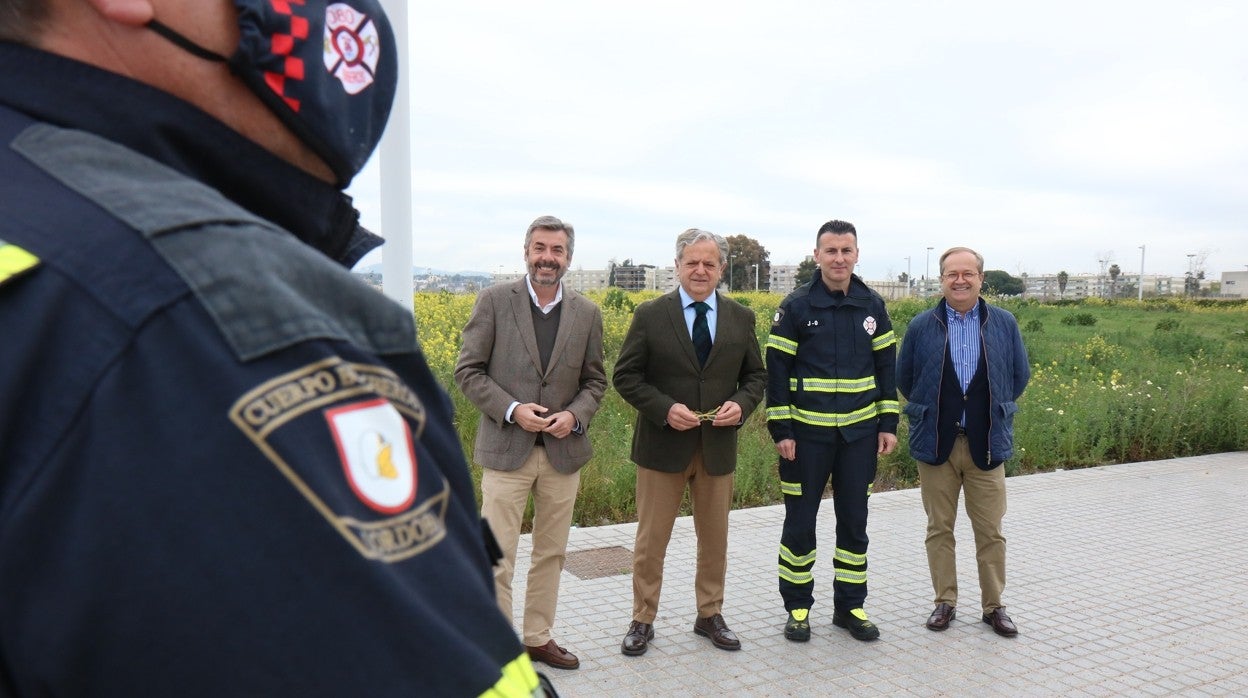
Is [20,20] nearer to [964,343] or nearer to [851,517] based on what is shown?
[851,517]

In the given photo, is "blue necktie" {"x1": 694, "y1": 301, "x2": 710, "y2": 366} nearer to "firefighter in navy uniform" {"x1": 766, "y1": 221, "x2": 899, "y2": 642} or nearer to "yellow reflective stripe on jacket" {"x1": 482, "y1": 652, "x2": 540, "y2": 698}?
"firefighter in navy uniform" {"x1": 766, "y1": 221, "x2": 899, "y2": 642}

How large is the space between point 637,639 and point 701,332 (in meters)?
1.69

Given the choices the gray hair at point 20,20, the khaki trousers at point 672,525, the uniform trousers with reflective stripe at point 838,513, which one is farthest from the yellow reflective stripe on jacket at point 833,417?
the gray hair at point 20,20

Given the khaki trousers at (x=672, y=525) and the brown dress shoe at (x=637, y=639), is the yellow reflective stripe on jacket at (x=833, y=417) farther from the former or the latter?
the brown dress shoe at (x=637, y=639)

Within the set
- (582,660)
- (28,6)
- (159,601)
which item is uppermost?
(28,6)

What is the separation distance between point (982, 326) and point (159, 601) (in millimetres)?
5495

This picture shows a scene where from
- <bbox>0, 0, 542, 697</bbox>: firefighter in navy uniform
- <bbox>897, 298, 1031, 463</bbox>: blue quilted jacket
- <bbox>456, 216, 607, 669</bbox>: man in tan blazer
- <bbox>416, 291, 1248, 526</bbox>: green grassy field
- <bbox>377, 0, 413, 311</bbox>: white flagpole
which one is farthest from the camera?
<bbox>416, 291, 1248, 526</bbox>: green grassy field

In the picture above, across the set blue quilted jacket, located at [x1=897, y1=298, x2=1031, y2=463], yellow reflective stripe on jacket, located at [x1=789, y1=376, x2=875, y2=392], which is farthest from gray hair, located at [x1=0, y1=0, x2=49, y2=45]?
blue quilted jacket, located at [x1=897, y1=298, x2=1031, y2=463]

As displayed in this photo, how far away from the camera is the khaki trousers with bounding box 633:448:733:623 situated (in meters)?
5.23

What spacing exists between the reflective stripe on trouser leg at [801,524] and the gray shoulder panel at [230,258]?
4.83m

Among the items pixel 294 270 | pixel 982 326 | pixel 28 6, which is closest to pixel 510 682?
pixel 294 270

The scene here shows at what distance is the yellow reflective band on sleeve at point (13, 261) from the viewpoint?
67 cm

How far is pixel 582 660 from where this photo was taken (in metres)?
4.93

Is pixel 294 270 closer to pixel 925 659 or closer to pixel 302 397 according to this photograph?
pixel 302 397
